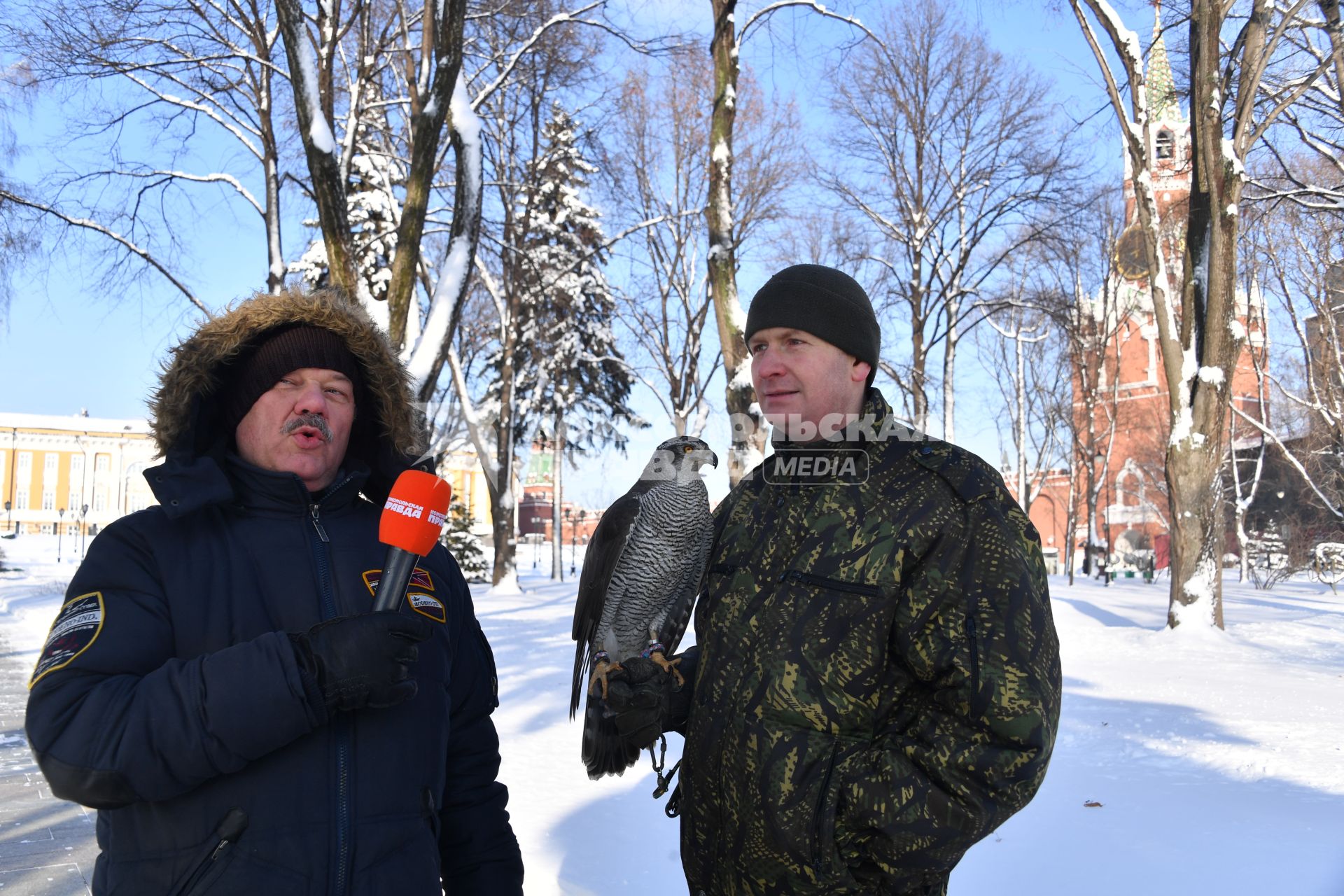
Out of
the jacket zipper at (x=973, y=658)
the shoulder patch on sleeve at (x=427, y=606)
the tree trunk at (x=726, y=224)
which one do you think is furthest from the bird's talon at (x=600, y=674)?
the tree trunk at (x=726, y=224)

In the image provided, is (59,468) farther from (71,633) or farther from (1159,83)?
(71,633)

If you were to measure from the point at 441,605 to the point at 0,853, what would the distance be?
161 inches

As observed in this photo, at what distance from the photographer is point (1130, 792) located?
4969mm

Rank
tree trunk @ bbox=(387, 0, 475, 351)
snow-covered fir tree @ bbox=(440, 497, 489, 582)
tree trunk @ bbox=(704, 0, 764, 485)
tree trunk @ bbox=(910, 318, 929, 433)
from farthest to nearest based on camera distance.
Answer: snow-covered fir tree @ bbox=(440, 497, 489, 582)
tree trunk @ bbox=(910, 318, 929, 433)
tree trunk @ bbox=(704, 0, 764, 485)
tree trunk @ bbox=(387, 0, 475, 351)

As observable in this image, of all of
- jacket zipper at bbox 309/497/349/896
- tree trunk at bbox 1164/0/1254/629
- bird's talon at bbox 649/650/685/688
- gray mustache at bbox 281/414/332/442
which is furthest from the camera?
tree trunk at bbox 1164/0/1254/629

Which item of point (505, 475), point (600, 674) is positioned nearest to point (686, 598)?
point (600, 674)

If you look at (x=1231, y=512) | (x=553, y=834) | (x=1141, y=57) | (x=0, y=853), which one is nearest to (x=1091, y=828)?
(x=553, y=834)

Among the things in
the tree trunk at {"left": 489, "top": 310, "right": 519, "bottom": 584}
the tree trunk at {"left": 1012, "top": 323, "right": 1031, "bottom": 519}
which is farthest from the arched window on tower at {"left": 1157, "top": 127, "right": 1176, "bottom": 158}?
the tree trunk at {"left": 489, "top": 310, "right": 519, "bottom": 584}

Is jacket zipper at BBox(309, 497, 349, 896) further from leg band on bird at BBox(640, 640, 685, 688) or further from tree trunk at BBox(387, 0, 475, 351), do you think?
tree trunk at BBox(387, 0, 475, 351)

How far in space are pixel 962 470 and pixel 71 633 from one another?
176 cm

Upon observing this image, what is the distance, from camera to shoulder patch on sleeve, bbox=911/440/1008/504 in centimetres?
191

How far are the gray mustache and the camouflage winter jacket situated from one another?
986 mm

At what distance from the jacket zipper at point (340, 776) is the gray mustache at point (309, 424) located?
28cm

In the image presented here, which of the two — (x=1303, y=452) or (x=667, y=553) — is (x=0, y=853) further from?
(x=1303, y=452)
